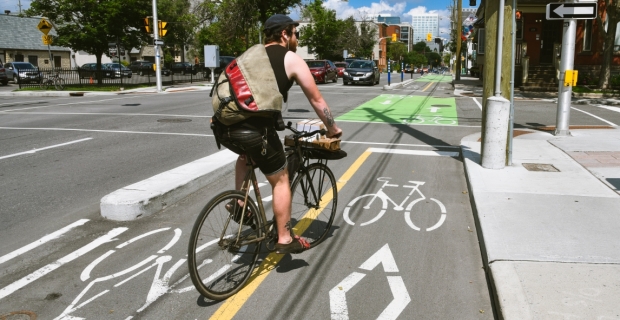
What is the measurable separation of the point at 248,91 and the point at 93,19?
2962 cm

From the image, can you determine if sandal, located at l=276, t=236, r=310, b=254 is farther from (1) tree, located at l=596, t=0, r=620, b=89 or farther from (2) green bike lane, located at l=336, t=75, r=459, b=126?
(1) tree, located at l=596, t=0, r=620, b=89

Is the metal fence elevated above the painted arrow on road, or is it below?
above

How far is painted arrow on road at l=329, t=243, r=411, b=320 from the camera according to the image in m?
3.74

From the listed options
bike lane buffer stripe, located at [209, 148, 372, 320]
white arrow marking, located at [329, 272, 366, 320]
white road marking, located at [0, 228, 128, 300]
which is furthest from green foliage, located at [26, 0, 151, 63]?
white arrow marking, located at [329, 272, 366, 320]

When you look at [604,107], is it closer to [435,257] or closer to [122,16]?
[435,257]

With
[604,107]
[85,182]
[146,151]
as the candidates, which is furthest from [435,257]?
[604,107]

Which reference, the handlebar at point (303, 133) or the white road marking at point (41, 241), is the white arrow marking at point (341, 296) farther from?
the white road marking at point (41, 241)

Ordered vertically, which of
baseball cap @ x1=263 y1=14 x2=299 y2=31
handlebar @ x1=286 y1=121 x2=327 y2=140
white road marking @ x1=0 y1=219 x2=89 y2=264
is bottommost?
white road marking @ x1=0 y1=219 x2=89 y2=264

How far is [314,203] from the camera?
5.09 m

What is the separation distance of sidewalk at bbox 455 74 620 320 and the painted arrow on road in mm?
678

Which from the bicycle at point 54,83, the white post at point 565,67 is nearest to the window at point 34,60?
the bicycle at point 54,83

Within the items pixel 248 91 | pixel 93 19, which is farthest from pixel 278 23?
pixel 93 19

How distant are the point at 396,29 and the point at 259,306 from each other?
18385cm

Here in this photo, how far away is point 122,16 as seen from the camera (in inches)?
1185
